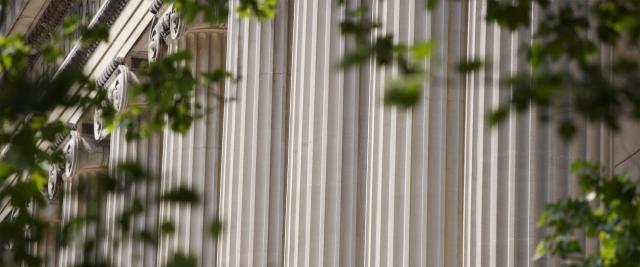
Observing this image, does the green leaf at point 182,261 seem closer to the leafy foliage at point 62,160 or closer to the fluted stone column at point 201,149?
the leafy foliage at point 62,160

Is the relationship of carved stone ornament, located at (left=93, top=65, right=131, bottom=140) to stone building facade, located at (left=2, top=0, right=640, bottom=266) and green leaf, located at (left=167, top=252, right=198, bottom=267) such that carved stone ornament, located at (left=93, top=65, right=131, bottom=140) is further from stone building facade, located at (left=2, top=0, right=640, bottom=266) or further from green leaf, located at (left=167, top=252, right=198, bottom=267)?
green leaf, located at (left=167, top=252, right=198, bottom=267)

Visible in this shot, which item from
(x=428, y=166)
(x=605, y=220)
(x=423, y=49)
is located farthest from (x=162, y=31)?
(x=423, y=49)

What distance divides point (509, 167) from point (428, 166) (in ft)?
5.59

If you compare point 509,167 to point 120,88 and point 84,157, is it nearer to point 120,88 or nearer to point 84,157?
point 120,88

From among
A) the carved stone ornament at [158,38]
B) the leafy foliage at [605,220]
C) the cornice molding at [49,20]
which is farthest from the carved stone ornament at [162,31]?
the leafy foliage at [605,220]

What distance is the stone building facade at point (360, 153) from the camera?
1290cm

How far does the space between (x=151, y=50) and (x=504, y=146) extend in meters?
11.4

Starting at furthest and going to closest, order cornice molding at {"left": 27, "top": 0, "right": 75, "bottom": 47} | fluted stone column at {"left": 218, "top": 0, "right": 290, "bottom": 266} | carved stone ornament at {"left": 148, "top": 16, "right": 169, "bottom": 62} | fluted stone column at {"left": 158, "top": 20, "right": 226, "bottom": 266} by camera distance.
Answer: cornice molding at {"left": 27, "top": 0, "right": 75, "bottom": 47}, carved stone ornament at {"left": 148, "top": 16, "right": 169, "bottom": 62}, fluted stone column at {"left": 158, "top": 20, "right": 226, "bottom": 266}, fluted stone column at {"left": 218, "top": 0, "right": 290, "bottom": 266}

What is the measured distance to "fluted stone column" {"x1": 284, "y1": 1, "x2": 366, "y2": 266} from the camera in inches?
631

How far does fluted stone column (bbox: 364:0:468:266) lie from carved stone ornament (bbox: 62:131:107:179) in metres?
13.9

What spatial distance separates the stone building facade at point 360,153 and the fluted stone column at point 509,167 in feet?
0.04

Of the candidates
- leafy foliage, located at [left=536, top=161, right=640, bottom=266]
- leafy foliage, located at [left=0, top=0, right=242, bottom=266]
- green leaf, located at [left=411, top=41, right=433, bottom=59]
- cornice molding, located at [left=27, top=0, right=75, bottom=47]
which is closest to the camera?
green leaf, located at [left=411, top=41, right=433, bottom=59]

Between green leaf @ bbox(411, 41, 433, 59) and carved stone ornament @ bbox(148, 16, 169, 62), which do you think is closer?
green leaf @ bbox(411, 41, 433, 59)

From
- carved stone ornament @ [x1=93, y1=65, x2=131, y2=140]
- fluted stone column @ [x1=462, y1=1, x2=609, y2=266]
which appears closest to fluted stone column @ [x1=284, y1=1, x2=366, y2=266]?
fluted stone column @ [x1=462, y1=1, x2=609, y2=266]
